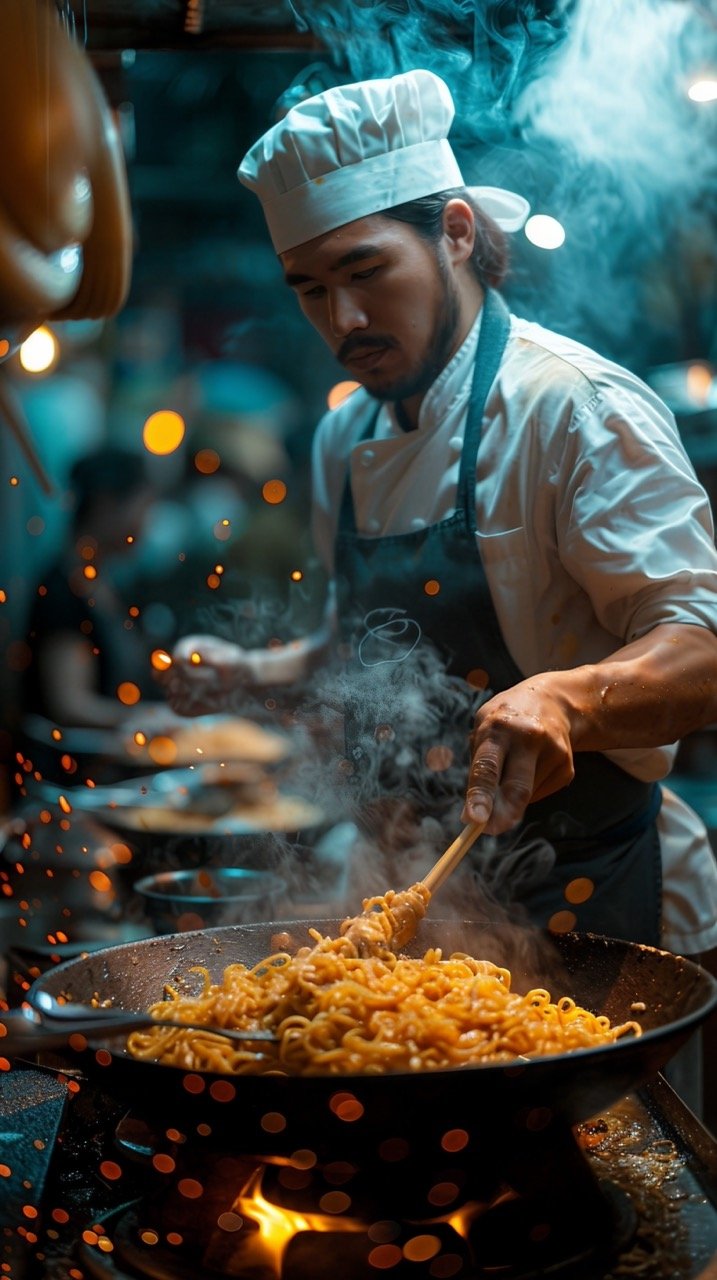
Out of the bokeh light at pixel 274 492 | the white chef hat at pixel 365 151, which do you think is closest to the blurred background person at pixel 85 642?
the bokeh light at pixel 274 492

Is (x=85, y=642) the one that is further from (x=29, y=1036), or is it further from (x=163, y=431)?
(x=29, y=1036)

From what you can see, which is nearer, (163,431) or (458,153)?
(458,153)

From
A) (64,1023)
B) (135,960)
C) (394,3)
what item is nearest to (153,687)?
(135,960)

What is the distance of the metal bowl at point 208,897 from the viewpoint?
2062 mm

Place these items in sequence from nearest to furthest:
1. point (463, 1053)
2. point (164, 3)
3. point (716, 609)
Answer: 1. point (463, 1053)
2. point (716, 609)
3. point (164, 3)

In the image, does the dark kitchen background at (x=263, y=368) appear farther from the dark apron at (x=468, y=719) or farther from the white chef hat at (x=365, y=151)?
the dark apron at (x=468, y=719)

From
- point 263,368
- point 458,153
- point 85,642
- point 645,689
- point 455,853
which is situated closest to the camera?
point 455,853

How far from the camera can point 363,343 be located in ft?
6.43

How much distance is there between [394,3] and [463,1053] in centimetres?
167

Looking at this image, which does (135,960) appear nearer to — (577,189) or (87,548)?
(577,189)

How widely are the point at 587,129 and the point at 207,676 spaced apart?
4.34 feet

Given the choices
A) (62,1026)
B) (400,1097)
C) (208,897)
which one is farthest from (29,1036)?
(208,897)

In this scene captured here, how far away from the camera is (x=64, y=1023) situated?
117 cm

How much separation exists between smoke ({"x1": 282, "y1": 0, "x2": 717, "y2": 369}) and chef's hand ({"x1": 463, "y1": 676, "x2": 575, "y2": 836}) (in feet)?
2.71
